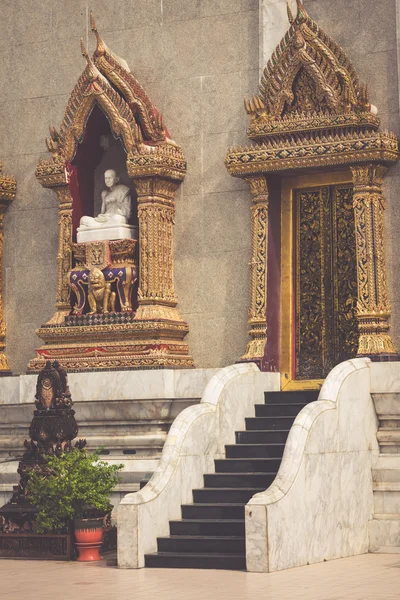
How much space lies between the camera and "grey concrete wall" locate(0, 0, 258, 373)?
58.2 feet

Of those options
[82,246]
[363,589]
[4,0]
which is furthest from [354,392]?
[4,0]

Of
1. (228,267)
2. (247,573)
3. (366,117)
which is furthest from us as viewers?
(228,267)

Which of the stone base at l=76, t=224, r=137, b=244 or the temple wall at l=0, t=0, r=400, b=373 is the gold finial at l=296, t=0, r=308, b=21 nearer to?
the temple wall at l=0, t=0, r=400, b=373

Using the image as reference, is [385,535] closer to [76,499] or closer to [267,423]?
[267,423]

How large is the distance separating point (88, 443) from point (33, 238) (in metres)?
3.46

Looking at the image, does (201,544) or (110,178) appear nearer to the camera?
(201,544)

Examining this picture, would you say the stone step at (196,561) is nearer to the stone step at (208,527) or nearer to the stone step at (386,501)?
the stone step at (208,527)

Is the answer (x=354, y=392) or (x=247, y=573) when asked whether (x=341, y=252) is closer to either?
(x=354, y=392)

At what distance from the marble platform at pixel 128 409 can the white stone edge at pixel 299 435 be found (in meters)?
2.11

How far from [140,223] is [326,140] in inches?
108

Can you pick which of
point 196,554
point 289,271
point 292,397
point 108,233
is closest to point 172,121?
point 108,233

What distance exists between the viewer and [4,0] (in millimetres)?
19719

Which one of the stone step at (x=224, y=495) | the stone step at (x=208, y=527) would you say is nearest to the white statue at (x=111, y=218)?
the stone step at (x=224, y=495)

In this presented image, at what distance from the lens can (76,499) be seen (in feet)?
48.3
